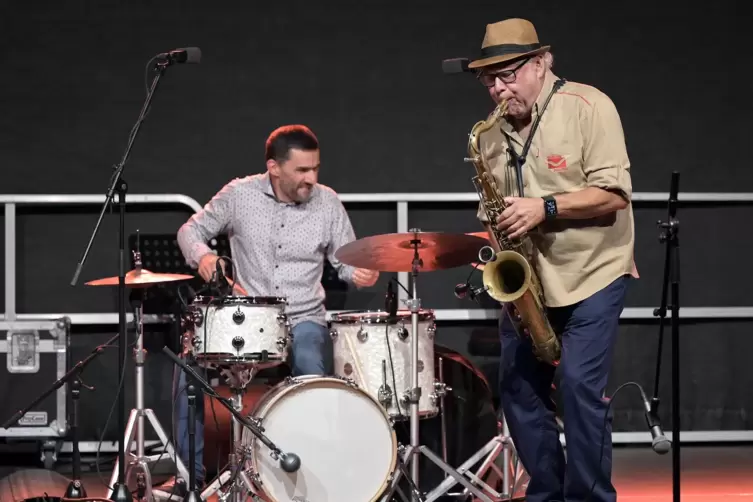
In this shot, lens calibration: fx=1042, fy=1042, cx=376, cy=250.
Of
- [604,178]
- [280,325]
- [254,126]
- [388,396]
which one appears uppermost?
[254,126]

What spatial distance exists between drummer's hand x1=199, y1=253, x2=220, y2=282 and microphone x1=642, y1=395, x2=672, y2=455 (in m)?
2.16

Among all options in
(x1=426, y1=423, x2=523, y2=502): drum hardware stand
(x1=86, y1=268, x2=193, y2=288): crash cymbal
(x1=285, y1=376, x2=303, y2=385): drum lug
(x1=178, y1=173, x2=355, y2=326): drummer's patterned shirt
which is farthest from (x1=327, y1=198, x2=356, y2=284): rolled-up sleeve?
(x1=426, y1=423, x2=523, y2=502): drum hardware stand

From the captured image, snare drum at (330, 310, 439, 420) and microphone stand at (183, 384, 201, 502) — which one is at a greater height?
snare drum at (330, 310, 439, 420)

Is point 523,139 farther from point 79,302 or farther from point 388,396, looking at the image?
point 79,302

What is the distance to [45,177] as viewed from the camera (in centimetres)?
624

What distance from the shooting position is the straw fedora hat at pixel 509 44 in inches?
150

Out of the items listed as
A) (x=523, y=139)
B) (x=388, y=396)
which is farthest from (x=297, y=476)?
(x=523, y=139)

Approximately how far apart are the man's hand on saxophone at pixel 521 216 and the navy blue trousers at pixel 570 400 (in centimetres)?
39

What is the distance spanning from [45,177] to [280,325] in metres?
2.42

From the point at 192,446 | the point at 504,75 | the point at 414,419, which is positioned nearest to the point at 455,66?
the point at 504,75

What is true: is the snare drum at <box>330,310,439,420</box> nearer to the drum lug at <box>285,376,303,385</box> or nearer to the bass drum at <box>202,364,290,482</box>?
the drum lug at <box>285,376,303,385</box>

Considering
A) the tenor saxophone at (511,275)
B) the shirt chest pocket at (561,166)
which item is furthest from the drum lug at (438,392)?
the shirt chest pocket at (561,166)

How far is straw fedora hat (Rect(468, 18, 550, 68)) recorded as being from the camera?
382cm

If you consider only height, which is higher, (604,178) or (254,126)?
(254,126)
